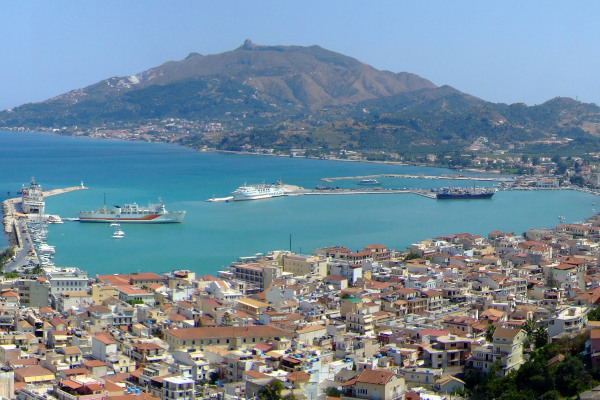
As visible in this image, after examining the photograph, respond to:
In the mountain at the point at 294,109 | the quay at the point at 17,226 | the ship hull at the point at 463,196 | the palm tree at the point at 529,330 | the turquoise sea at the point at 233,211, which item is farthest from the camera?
the mountain at the point at 294,109

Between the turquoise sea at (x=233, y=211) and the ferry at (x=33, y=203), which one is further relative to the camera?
the ferry at (x=33, y=203)

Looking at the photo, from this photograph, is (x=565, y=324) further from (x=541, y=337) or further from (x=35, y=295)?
(x=35, y=295)

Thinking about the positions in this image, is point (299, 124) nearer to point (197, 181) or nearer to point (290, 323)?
point (197, 181)

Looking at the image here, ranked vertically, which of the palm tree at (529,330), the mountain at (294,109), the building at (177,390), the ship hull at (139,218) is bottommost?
the ship hull at (139,218)

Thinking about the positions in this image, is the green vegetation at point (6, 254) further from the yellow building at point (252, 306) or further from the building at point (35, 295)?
the yellow building at point (252, 306)

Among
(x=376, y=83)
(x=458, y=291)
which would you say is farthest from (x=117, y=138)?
(x=458, y=291)

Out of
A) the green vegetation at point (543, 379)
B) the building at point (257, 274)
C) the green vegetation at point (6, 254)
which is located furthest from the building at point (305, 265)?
the green vegetation at point (543, 379)

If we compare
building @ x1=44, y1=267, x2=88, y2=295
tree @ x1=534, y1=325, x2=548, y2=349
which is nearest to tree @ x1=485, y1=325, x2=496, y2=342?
tree @ x1=534, y1=325, x2=548, y2=349
